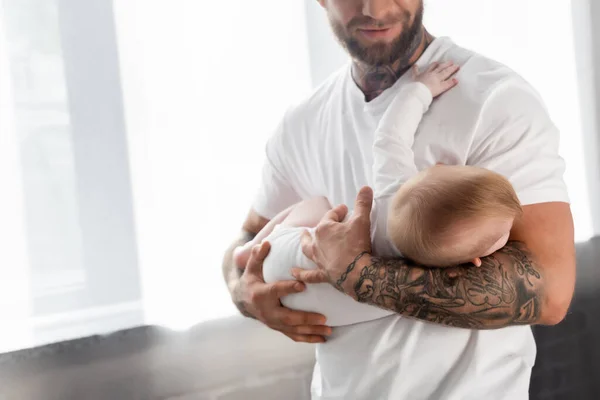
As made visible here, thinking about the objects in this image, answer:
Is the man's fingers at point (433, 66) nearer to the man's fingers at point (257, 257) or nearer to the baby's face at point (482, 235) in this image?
the baby's face at point (482, 235)

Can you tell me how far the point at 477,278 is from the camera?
110cm

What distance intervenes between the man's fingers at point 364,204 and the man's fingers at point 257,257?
0.25 m

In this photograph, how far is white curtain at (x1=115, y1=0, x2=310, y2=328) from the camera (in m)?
1.79

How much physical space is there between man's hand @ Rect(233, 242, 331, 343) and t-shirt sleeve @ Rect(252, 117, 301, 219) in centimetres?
24

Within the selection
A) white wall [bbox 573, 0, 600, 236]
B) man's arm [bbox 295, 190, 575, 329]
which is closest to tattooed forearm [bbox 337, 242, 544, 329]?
man's arm [bbox 295, 190, 575, 329]

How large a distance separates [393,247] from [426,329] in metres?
0.17

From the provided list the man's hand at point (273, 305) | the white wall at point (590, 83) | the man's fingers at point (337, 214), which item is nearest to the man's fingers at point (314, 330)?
the man's hand at point (273, 305)

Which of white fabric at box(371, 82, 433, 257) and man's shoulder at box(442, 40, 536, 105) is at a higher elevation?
man's shoulder at box(442, 40, 536, 105)

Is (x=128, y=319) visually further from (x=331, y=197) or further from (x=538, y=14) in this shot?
(x=538, y=14)

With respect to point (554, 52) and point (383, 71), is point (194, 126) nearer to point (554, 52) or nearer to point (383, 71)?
point (383, 71)

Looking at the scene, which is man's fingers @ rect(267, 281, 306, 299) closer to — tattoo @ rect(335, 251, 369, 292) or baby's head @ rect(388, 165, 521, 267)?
tattoo @ rect(335, 251, 369, 292)

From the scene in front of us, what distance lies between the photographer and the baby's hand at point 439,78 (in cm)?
126

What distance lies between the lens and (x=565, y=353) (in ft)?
7.87

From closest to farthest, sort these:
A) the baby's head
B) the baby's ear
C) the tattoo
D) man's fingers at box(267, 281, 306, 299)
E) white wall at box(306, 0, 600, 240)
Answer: the baby's head
the tattoo
man's fingers at box(267, 281, 306, 299)
the baby's ear
white wall at box(306, 0, 600, 240)
